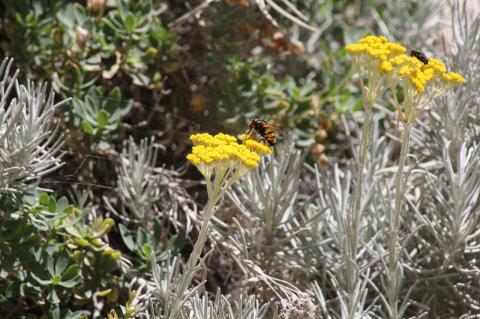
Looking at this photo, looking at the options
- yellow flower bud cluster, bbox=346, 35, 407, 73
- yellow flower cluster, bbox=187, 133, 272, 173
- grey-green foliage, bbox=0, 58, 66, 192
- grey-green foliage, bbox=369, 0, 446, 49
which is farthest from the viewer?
grey-green foliage, bbox=369, 0, 446, 49

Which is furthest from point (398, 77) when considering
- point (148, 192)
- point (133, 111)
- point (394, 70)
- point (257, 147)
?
point (133, 111)

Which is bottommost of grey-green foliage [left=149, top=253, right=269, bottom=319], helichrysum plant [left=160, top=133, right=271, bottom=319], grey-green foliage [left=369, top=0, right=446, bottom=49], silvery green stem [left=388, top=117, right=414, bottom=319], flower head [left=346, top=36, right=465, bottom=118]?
grey-green foliage [left=149, top=253, right=269, bottom=319]

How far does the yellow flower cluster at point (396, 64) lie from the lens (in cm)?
167

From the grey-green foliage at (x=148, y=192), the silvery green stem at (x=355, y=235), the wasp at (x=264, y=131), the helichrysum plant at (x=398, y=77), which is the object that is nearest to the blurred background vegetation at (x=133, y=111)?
the grey-green foliage at (x=148, y=192)

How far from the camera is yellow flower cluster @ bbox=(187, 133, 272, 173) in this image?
1.53 meters

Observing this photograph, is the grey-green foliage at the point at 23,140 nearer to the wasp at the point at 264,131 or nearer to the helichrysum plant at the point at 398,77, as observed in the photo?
the wasp at the point at 264,131

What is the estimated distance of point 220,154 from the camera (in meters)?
1.53

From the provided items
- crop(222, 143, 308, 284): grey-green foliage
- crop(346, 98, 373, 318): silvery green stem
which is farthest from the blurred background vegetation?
crop(346, 98, 373, 318): silvery green stem

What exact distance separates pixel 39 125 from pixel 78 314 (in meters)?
0.47

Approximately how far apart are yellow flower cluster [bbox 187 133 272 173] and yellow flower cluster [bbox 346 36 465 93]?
0.31 meters

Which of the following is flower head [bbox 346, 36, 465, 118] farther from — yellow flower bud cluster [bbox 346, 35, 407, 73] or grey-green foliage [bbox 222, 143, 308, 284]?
grey-green foliage [bbox 222, 143, 308, 284]

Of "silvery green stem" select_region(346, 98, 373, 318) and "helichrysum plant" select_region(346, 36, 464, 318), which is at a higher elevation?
"helichrysum plant" select_region(346, 36, 464, 318)

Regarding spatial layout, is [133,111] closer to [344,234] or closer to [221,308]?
[344,234]

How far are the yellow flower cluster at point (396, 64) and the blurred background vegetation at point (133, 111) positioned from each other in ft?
2.06
